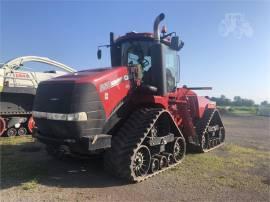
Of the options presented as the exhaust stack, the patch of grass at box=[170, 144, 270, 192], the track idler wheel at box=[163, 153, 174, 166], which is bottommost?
the patch of grass at box=[170, 144, 270, 192]

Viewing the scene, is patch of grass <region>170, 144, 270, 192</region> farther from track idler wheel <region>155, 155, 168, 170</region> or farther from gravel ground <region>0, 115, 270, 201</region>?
track idler wheel <region>155, 155, 168, 170</region>

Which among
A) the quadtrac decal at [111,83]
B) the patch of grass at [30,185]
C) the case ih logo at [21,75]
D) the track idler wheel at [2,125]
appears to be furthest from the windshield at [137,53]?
the track idler wheel at [2,125]

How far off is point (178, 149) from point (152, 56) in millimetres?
2725

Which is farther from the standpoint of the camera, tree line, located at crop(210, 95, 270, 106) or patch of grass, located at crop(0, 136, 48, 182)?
→ tree line, located at crop(210, 95, 270, 106)

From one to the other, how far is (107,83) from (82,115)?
3.23ft

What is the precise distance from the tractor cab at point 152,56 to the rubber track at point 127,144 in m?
0.90

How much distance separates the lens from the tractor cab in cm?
793

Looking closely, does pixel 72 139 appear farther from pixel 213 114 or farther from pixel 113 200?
pixel 213 114

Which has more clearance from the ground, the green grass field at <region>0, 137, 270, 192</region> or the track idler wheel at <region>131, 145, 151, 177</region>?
the track idler wheel at <region>131, 145, 151, 177</region>

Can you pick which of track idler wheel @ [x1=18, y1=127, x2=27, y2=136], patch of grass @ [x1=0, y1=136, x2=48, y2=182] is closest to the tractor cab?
patch of grass @ [x1=0, y1=136, x2=48, y2=182]

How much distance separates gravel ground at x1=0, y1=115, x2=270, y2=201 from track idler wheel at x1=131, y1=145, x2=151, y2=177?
9.9 inches

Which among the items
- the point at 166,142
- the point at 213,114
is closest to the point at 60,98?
the point at 166,142

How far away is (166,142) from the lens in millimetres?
8242

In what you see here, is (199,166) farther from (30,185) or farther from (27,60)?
(27,60)
